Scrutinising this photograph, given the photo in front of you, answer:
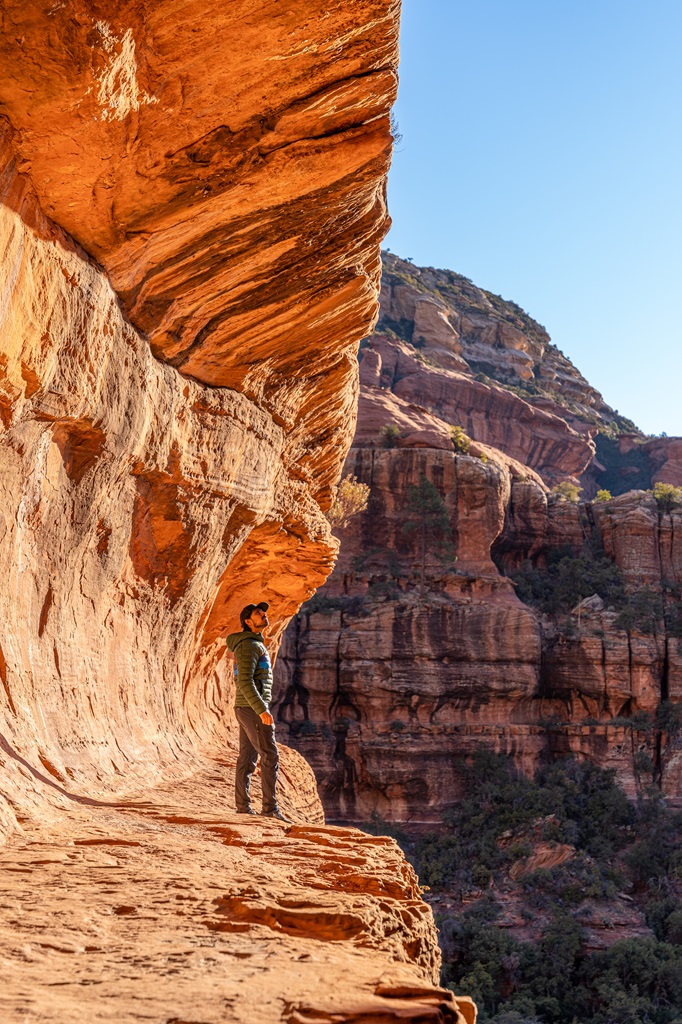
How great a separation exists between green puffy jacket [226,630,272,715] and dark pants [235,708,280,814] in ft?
0.37

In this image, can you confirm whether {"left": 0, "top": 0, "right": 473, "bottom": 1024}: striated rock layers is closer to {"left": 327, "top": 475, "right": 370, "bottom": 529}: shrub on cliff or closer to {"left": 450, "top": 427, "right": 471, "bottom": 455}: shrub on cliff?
{"left": 327, "top": 475, "right": 370, "bottom": 529}: shrub on cliff

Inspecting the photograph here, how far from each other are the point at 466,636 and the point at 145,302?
3006cm

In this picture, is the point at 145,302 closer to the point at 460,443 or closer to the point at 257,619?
the point at 257,619

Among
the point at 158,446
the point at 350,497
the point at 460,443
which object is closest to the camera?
the point at 158,446

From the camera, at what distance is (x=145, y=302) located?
627cm

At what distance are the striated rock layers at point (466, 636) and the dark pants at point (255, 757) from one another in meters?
27.4

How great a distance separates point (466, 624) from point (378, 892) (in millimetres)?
31724

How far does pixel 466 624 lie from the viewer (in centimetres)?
3509

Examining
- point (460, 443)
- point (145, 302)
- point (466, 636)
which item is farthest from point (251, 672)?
A: point (460, 443)

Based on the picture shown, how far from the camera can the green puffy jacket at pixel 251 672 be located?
20.2ft

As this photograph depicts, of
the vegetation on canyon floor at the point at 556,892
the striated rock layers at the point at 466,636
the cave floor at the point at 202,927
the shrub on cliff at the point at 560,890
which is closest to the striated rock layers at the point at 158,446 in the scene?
the cave floor at the point at 202,927

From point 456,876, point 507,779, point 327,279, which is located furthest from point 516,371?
point 327,279

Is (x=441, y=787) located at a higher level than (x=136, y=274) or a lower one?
lower

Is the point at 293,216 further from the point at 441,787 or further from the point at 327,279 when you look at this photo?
the point at 441,787
